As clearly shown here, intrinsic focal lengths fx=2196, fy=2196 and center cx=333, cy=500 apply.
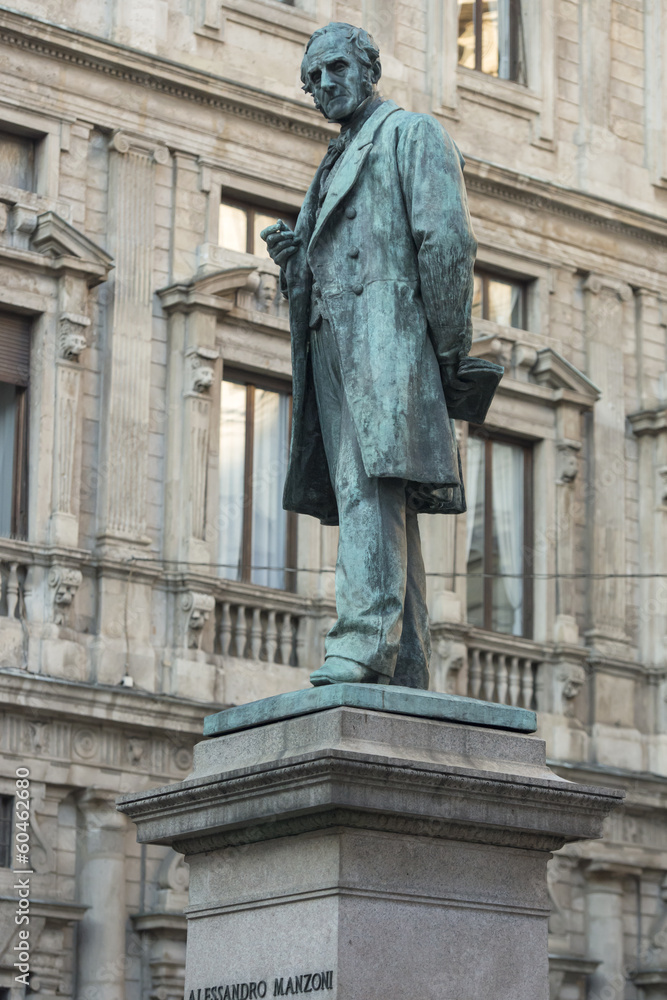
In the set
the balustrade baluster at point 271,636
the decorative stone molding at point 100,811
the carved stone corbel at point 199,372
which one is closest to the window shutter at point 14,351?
the carved stone corbel at point 199,372

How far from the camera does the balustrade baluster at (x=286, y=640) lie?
762 inches

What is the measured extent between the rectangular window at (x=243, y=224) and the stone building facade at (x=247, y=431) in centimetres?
3

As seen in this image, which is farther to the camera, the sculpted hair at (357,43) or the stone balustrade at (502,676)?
the stone balustrade at (502,676)

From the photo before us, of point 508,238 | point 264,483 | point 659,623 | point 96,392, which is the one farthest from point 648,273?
point 96,392

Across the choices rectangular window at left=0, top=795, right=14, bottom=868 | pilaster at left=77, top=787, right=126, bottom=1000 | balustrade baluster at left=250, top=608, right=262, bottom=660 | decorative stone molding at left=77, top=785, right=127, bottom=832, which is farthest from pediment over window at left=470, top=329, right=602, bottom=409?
rectangular window at left=0, top=795, right=14, bottom=868

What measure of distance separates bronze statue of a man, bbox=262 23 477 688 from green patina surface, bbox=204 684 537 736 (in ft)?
0.57

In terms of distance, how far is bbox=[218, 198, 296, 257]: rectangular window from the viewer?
Answer: 792 inches

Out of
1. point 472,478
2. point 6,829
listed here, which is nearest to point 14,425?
point 6,829

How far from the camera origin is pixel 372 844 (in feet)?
20.8

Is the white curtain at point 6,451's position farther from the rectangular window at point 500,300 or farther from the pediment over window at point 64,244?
the rectangular window at point 500,300

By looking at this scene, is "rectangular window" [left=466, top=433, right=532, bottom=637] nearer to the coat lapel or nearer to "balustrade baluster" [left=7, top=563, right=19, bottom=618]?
"balustrade baluster" [left=7, top=563, right=19, bottom=618]

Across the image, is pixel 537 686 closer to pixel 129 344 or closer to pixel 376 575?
pixel 129 344

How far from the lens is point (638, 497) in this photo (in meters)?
22.6

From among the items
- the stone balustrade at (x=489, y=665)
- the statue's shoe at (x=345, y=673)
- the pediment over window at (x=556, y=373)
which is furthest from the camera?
the pediment over window at (x=556, y=373)
